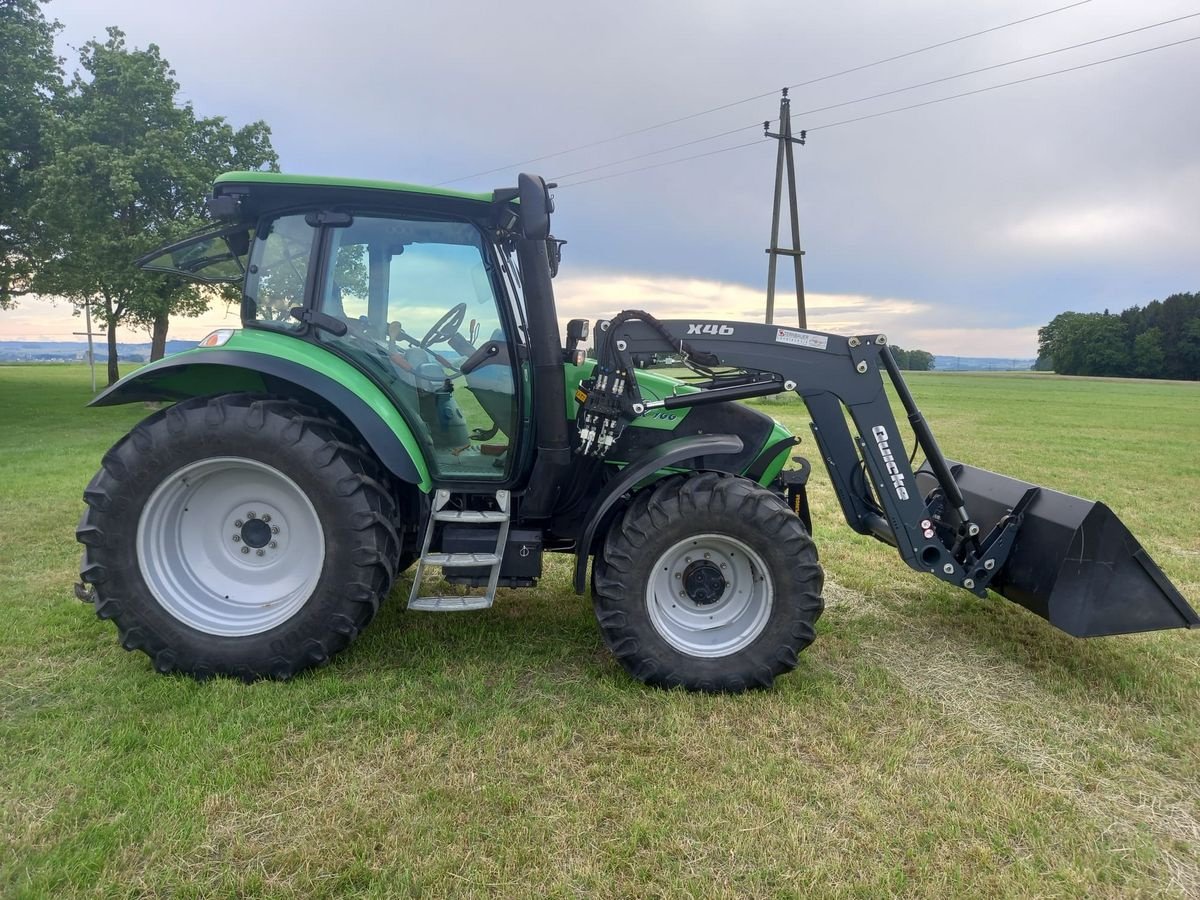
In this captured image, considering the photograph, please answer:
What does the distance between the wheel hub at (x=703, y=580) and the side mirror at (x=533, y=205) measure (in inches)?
68.7

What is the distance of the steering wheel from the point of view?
363cm

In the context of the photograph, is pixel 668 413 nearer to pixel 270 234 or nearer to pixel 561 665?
pixel 561 665

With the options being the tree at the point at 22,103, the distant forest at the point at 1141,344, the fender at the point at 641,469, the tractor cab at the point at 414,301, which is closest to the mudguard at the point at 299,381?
the tractor cab at the point at 414,301

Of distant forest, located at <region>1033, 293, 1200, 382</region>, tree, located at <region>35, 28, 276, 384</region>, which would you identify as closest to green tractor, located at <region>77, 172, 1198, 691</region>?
tree, located at <region>35, 28, 276, 384</region>

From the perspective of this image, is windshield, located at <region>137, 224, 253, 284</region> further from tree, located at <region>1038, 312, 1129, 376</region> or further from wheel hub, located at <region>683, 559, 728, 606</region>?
tree, located at <region>1038, 312, 1129, 376</region>

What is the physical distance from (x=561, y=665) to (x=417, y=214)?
241 centimetres

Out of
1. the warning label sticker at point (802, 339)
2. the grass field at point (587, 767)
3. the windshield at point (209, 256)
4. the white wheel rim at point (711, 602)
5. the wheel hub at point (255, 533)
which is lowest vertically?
the grass field at point (587, 767)

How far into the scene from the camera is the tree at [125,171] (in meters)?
14.1

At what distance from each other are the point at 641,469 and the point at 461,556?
100 centimetres

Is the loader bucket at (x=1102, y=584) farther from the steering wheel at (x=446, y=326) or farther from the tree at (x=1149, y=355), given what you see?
the tree at (x=1149, y=355)

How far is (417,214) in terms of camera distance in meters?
3.50

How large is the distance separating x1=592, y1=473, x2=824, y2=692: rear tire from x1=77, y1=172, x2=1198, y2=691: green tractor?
0.01 metres

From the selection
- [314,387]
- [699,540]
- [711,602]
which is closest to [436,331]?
[314,387]

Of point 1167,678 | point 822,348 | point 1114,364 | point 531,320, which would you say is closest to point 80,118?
point 531,320
